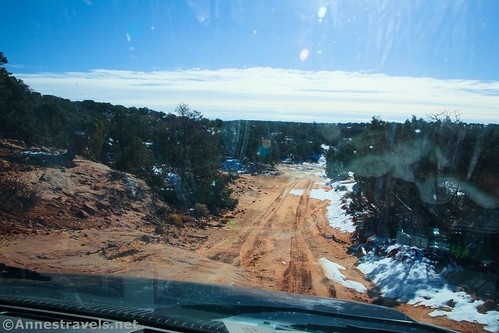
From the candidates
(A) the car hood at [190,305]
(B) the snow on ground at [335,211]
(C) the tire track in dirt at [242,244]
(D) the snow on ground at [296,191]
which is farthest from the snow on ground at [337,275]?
(D) the snow on ground at [296,191]

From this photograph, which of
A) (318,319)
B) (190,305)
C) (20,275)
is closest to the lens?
(318,319)

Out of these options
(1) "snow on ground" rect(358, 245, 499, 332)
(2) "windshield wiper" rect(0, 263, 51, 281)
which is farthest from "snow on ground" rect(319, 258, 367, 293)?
(2) "windshield wiper" rect(0, 263, 51, 281)

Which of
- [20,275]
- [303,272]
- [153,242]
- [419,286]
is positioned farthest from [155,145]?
[20,275]

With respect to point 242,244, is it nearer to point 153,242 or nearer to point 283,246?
point 283,246

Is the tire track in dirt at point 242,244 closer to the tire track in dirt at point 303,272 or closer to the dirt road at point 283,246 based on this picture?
the dirt road at point 283,246

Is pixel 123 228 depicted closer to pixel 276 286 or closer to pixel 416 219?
pixel 276 286

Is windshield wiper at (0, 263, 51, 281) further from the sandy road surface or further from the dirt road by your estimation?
the dirt road

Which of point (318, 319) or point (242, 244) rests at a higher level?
point (318, 319)

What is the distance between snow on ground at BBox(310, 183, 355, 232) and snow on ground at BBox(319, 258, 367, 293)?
258 inches

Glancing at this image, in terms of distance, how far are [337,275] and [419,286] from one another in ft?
7.61

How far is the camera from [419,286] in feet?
35.3

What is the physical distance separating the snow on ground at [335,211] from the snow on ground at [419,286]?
599 cm

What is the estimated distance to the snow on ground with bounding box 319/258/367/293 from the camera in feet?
36.5

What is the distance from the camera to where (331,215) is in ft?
79.2
